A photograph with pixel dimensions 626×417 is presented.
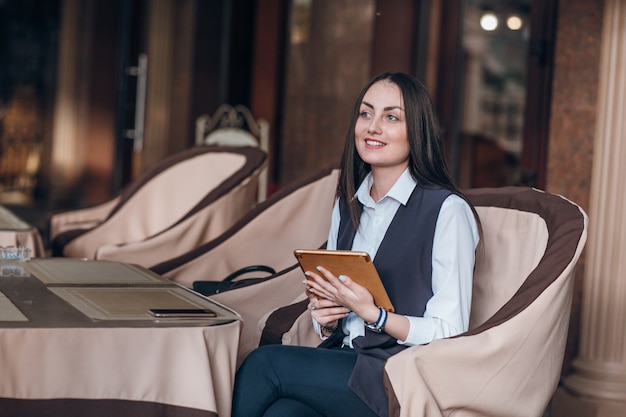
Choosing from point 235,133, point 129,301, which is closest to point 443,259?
point 129,301

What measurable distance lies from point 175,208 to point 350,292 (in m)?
2.80

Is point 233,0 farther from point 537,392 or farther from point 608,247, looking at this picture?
point 537,392

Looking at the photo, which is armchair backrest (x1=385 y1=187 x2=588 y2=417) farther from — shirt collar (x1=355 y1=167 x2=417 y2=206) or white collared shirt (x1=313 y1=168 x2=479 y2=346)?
shirt collar (x1=355 y1=167 x2=417 y2=206)

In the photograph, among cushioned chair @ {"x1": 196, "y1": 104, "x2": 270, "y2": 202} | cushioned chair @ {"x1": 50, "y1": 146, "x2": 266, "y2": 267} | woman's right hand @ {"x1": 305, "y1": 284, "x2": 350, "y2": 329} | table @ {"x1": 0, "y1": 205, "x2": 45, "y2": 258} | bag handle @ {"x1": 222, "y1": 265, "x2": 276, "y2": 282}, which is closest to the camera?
woman's right hand @ {"x1": 305, "y1": 284, "x2": 350, "y2": 329}

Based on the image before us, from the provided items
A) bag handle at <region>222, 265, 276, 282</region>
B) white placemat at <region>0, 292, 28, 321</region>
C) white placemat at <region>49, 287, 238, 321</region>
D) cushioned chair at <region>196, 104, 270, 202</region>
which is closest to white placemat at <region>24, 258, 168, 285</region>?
white placemat at <region>49, 287, 238, 321</region>

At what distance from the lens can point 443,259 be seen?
7.14 feet

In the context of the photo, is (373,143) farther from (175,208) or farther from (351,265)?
(175,208)

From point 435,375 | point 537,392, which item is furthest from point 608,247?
point 435,375

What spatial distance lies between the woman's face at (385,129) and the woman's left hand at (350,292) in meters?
0.35

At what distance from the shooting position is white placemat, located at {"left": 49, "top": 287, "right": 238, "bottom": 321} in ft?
6.81

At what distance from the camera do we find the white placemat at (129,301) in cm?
207

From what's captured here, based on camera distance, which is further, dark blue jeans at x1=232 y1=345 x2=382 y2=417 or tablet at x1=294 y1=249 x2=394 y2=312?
dark blue jeans at x1=232 y1=345 x2=382 y2=417

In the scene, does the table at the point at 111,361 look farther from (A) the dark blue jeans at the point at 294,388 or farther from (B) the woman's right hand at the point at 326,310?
(B) the woman's right hand at the point at 326,310

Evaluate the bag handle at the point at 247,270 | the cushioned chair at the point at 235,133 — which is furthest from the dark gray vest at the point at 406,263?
the cushioned chair at the point at 235,133
